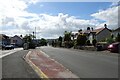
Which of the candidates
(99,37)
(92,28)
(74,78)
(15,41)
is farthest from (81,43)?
(15,41)

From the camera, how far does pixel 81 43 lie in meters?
81.1

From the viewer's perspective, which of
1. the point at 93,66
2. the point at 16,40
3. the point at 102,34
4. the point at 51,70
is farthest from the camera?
the point at 16,40

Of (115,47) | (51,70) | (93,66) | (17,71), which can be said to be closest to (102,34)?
(115,47)

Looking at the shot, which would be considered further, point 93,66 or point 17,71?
point 93,66

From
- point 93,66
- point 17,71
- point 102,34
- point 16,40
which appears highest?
point 102,34

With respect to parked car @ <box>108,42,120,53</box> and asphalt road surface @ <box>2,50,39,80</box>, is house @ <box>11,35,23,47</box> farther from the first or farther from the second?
asphalt road surface @ <box>2,50,39,80</box>

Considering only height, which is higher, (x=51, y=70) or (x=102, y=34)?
(x=102, y=34)

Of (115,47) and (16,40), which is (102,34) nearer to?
(115,47)

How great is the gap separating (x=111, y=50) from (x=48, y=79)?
88.2 feet

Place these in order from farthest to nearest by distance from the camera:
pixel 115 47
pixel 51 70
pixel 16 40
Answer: pixel 16 40
pixel 115 47
pixel 51 70

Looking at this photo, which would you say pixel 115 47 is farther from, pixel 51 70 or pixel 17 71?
pixel 17 71

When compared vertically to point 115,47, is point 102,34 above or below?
above

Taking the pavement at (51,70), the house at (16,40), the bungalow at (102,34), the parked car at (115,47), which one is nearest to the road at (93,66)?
the pavement at (51,70)

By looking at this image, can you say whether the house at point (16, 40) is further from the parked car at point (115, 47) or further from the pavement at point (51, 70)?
the pavement at point (51, 70)
